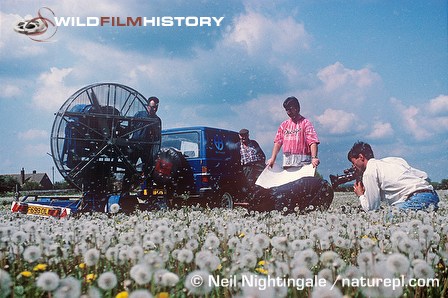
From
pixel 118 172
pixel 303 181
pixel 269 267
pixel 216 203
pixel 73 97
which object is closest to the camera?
pixel 269 267

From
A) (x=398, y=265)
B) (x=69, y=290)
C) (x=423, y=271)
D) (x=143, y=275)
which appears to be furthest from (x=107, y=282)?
(x=423, y=271)

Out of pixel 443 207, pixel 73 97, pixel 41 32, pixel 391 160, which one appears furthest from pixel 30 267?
pixel 73 97

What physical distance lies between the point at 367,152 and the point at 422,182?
930mm

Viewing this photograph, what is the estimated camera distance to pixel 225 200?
1202 centimetres

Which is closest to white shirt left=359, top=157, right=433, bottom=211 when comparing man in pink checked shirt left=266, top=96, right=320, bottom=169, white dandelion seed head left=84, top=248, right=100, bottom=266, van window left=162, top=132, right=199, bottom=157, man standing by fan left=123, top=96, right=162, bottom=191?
man in pink checked shirt left=266, top=96, right=320, bottom=169

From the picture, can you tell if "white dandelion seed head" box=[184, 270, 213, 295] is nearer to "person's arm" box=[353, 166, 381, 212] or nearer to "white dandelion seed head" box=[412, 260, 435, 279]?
"white dandelion seed head" box=[412, 260, 435, 279]

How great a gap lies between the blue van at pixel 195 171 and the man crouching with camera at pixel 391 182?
16.3 ft

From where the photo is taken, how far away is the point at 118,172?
10.4 meters

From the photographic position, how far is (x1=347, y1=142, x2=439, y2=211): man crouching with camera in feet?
21.7

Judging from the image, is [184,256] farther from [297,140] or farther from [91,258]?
[297,140]

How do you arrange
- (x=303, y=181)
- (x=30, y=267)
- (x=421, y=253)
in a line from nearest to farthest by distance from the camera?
(x=421, y=253)
(x=30, y=267)
(x=303, y=181)

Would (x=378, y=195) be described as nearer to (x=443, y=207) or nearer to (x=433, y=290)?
(x=443, y=207)

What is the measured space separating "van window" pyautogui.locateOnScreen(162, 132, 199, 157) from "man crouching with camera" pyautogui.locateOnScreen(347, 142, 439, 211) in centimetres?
558

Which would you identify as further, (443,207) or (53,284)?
(443,207)
